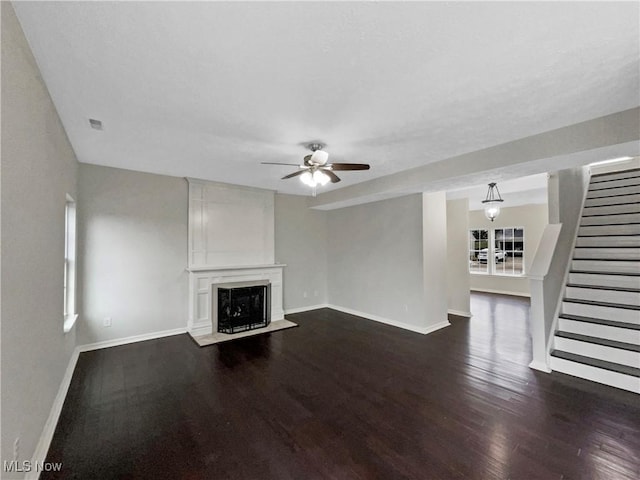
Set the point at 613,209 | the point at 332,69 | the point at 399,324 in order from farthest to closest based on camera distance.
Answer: the point at 399,324 → the point at 613,209 → the point at 332,69

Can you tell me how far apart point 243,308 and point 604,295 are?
5.37 meters

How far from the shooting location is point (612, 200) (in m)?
4.79

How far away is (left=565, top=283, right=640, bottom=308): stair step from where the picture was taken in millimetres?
3326

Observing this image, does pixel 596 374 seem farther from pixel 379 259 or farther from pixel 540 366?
pixel 379 259

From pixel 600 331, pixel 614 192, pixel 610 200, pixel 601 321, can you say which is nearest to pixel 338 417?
pixel 600 331

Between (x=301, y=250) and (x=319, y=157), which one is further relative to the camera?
(x=301, y=250)

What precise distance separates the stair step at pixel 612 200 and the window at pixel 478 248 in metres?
3.76

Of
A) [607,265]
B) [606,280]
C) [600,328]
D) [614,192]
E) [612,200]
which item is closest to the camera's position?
[600,328]

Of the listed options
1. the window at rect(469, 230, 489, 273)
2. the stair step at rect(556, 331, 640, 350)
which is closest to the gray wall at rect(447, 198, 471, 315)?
the stair step at rect(556, 331, 640, 350)

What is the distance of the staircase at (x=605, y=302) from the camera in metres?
2.99

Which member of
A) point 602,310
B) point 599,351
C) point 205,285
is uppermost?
point 205,285

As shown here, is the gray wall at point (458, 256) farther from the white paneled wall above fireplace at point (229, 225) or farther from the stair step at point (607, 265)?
the white paneled wall above fireplace at point (229, 225)

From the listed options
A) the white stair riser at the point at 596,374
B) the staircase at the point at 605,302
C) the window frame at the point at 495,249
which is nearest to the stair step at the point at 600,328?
the staircase at the point at 605,302

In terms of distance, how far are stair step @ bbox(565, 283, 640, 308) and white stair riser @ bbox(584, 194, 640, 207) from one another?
2.22 metres
